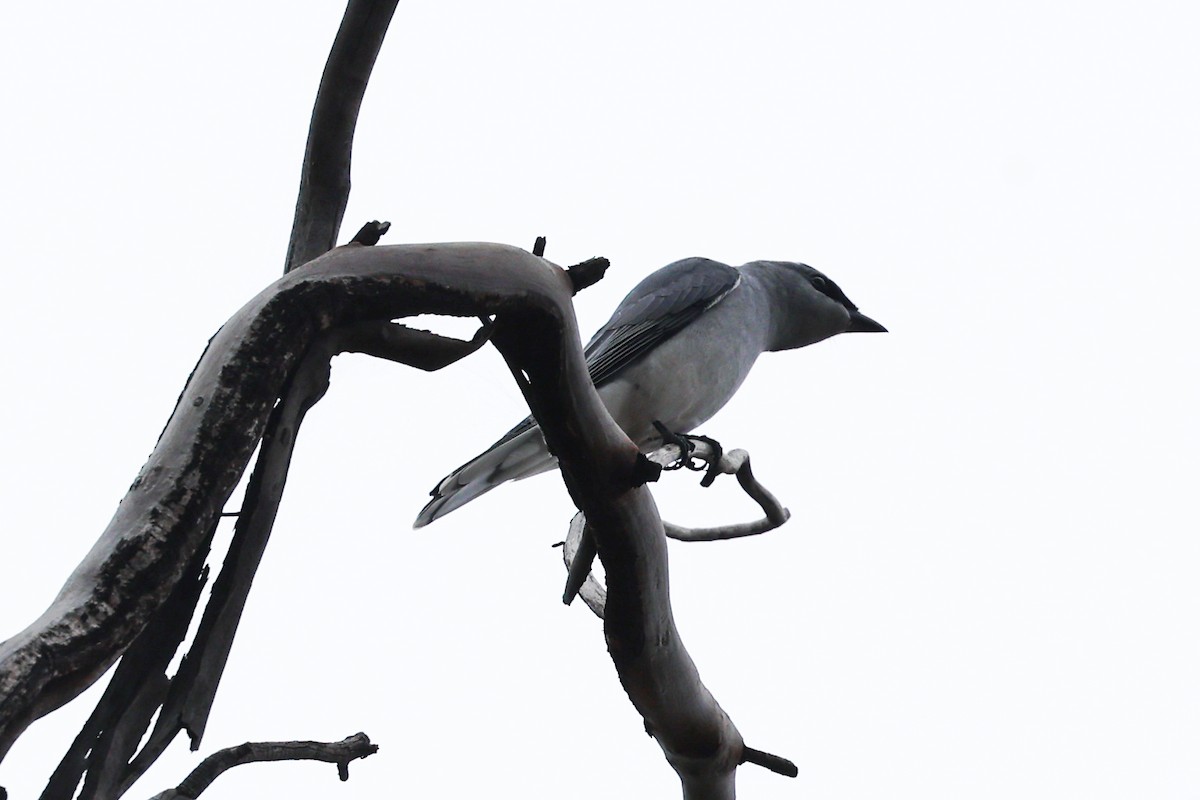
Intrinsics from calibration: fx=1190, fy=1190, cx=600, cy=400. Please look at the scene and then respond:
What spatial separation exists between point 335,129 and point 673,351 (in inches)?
61.5

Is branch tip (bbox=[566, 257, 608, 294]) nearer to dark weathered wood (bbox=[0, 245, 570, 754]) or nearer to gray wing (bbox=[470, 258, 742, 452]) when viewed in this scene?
dark weathered wood (bbox=[0, 245, 570, 754])

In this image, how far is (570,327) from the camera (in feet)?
5.61

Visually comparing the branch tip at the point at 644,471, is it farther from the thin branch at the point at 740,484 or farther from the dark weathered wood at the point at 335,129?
the thin branch at the point at 740,484

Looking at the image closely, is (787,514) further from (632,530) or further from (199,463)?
(199,463)

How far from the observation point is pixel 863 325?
3951 mm

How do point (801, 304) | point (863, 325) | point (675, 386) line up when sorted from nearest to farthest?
point (675, 386) → point (801, 304) → point (863, 325)

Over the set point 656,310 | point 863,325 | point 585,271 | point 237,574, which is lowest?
point 237,574

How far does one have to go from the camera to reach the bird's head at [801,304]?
12.4 feet

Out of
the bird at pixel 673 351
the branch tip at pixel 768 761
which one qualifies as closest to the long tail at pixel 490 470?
the bird at pixel 673 351

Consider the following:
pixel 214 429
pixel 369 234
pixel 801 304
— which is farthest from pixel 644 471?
pixel 801 304

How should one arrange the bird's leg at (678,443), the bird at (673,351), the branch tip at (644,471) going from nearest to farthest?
the branch tip at (644,471)
the bird's leg at (678,443)
the bird at (673,351)

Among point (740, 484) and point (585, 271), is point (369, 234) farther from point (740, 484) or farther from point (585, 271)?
point (740, 484)

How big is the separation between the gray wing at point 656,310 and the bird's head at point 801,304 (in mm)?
190

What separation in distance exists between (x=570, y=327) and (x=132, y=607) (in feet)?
2.33
